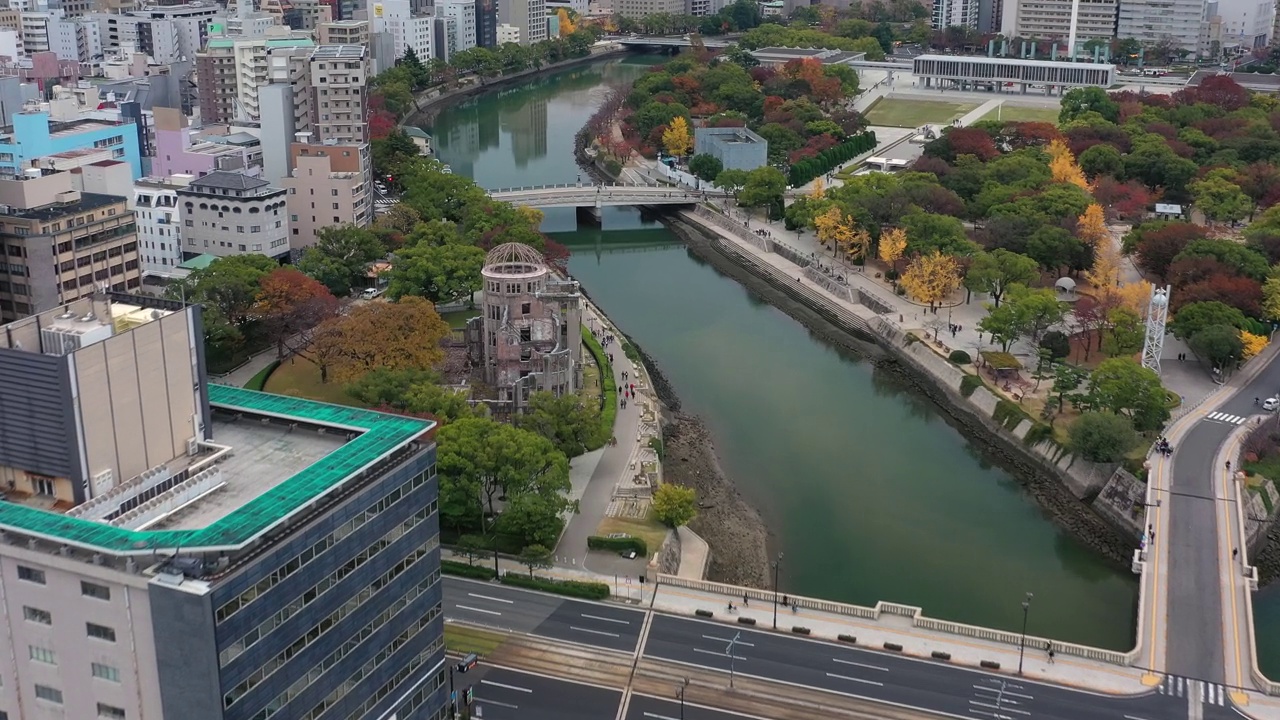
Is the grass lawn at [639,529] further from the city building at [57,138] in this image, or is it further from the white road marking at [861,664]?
the city building at [57,138]

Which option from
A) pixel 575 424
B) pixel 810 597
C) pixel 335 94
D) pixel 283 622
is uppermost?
pixel 335 94

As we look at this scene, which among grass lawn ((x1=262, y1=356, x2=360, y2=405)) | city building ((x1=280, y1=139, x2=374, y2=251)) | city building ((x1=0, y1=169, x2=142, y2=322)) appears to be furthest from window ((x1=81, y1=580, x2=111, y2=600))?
city building ((x1=280, y1=139, x2=374, y2=251))

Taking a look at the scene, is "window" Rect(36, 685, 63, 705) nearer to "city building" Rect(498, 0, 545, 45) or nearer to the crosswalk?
the crosswalk

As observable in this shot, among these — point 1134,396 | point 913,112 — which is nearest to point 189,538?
point 1134,396

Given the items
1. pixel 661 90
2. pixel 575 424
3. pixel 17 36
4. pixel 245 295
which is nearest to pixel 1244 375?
pixel 575 424

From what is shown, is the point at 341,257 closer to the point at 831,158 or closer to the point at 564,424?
the point at 564,424

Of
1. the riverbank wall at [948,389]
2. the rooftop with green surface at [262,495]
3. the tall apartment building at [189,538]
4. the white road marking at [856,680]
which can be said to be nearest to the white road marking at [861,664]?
the white road marking at [856,680]

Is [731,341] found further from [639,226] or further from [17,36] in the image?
[17,36]
